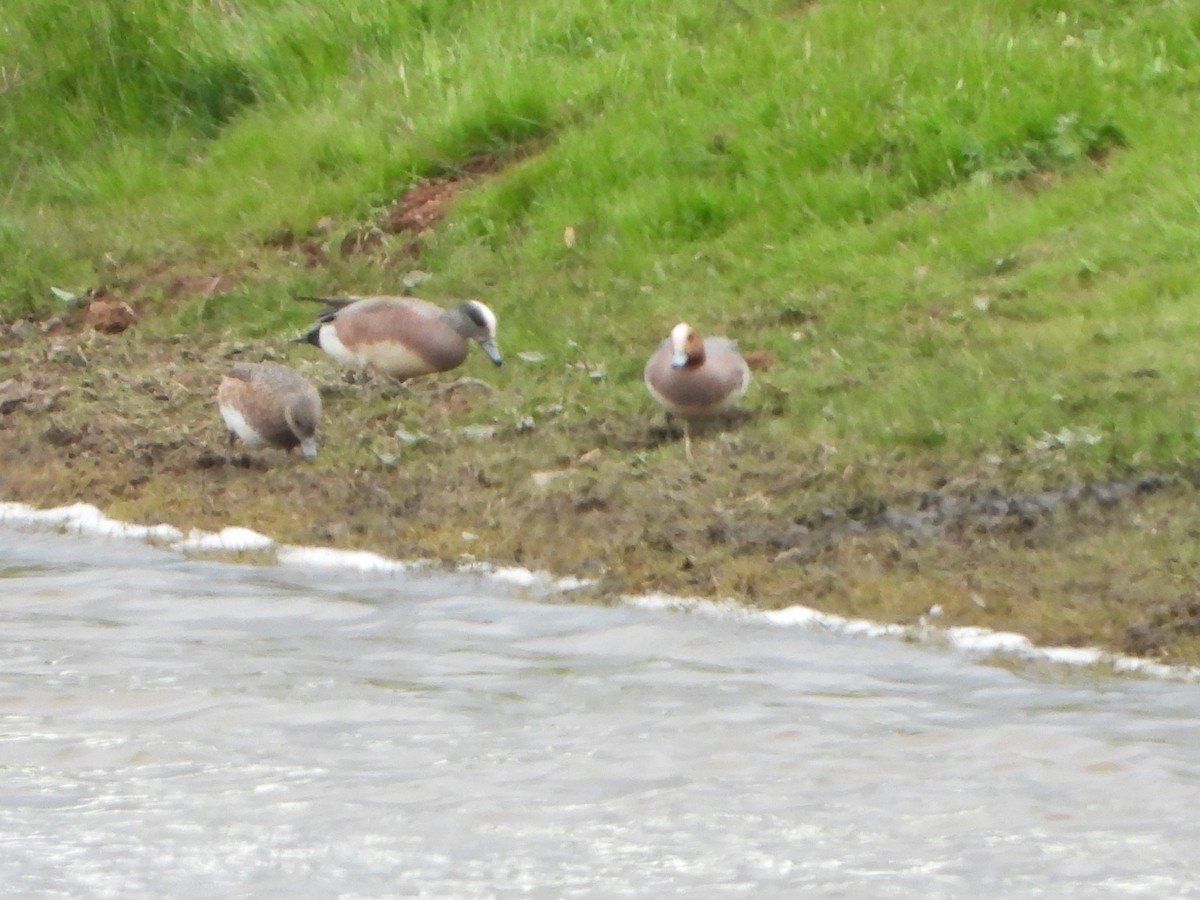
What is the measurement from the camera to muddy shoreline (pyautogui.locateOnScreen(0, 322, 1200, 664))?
6.75 meters

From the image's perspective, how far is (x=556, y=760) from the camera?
5.41 m

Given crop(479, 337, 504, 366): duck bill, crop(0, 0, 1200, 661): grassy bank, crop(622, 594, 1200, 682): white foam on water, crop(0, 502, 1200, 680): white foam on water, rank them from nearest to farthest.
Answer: crop(622, 594, 1200, 682): white foam on water → crop(0, 502, 1200, 680): white foam on water → crop(0, 0, 1200, 661): grassy bank → crop(479, 337, 504, 366): duck bill

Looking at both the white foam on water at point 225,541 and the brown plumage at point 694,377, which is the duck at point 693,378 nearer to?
the brown plumage at point 694,377

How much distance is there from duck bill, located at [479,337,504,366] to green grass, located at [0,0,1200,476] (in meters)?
0.08

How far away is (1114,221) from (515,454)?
117 inches

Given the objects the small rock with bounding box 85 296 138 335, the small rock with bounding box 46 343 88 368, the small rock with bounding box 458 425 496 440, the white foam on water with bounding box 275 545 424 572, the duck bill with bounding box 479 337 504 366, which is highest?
the white foam on water with bounding box 275 545 424 572

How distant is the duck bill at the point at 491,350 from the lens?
983cm

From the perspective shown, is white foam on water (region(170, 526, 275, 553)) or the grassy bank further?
white foam on water (region(170, 526, 275, 553))

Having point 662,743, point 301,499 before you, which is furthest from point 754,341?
point 662,743

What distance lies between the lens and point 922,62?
11.1 meters

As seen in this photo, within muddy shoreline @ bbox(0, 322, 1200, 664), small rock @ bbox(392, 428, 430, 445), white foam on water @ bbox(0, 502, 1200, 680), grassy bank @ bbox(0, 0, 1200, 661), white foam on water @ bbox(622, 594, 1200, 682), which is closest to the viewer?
white foam on water @ bbox(622, 594, 1200, 682)

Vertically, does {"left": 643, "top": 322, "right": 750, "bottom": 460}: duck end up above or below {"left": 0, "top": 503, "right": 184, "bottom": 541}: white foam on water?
above

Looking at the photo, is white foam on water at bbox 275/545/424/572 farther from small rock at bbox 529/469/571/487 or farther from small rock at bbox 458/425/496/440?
small rock at bbox 458/425/496/440

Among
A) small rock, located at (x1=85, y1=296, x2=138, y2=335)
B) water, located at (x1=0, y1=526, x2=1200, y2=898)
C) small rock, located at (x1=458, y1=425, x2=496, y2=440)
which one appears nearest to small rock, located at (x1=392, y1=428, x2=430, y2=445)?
small rock, located at (x1=458, y1=425, x2=496, y2=440)
